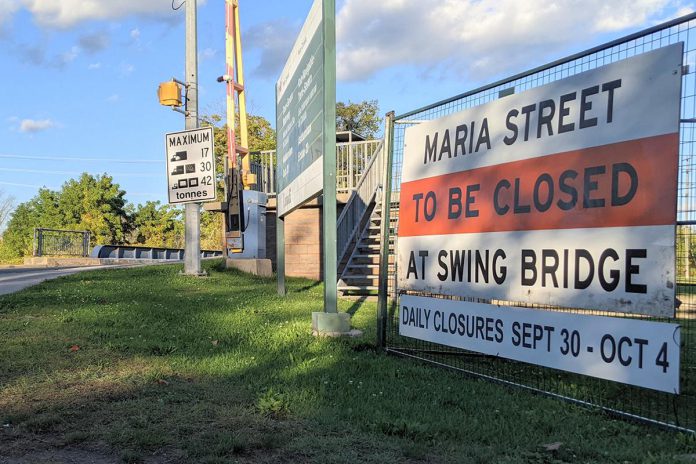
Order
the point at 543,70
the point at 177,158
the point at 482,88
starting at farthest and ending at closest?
the point at 177,158, the point at 482,88, the point at 543,70

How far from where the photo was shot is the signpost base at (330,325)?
6.16 m

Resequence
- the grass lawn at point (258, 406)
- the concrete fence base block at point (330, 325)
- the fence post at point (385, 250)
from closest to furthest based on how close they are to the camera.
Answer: the grass lawn at point (258, 406) → the fence post at point (385, 250) → the concrete fence base block at point (330, 325)

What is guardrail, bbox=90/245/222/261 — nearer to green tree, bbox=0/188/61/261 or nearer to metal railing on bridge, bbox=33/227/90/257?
metal railing on bridge, bbox=33/227/90/257

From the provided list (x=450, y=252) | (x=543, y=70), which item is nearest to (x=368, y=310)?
(x=450, y=252)

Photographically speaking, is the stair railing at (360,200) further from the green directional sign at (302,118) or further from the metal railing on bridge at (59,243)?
the metal railing on bridge at (59,243)

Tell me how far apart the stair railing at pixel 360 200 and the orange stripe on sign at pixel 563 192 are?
723cm

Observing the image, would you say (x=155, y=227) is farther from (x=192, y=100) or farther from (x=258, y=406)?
(x=258, y=406)

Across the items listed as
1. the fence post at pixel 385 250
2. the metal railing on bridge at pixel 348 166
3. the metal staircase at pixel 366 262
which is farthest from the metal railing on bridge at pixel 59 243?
the fence post at pixel 385 250

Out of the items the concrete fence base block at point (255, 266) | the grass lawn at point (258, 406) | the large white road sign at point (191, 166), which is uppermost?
the large white road sign at point (191, 166)

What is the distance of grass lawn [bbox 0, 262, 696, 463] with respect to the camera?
308cm

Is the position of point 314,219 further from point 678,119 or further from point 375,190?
point 678,119

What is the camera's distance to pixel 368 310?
8781 millimetres

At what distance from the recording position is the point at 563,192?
390 centimetres

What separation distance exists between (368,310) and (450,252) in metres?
4.09
